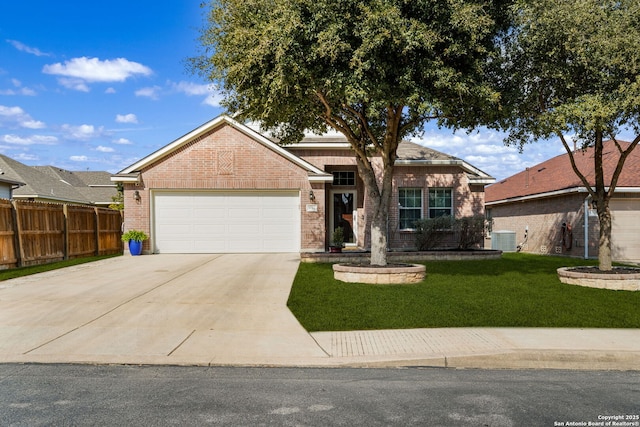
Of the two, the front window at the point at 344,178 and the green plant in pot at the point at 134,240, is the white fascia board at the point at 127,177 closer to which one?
the green plant in pot at the point at 134,240

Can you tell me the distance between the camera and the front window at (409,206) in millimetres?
19938

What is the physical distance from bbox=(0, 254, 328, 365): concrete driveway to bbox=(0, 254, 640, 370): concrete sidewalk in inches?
0.7

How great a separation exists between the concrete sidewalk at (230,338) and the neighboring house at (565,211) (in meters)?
12.3

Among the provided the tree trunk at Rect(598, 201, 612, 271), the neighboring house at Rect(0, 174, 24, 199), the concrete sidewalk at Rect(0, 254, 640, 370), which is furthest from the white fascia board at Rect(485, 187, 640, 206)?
the neighboring house at Rect(0, 174, 24, 199)

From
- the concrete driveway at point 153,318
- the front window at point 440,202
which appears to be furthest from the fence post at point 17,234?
the front window at point 440,202

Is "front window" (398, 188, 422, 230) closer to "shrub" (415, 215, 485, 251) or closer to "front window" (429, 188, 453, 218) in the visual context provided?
"front window" (429, 188, 453, 218)

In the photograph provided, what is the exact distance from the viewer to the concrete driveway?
6.35 meters

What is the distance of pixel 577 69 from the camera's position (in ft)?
34.4

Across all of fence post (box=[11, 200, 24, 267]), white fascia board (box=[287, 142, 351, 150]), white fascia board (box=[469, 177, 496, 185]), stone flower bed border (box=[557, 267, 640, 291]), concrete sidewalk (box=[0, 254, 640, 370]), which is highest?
white fascia board (box=[287, 142, 351, 150])

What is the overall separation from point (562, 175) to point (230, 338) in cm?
1945

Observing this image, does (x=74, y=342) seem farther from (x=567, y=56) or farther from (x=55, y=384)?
(x=567, y=56)

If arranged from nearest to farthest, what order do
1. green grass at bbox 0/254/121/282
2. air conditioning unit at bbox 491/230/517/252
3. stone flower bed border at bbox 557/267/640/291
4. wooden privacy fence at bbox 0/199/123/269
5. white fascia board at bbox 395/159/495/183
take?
stone flower bed border at bbox 557/267/640/291 < green grass at bbox 0/254/121/282 < wooden privacy fence at bbox 0/199/123/269 < white fascia board at bbox 395/159/495/183 < air conditioning unit at bbox 491/230/517/252

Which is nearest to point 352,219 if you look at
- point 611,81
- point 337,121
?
point 337,121

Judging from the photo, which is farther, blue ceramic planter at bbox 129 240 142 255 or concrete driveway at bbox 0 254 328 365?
blue ceramic planter at bbox 129 240 142 255
